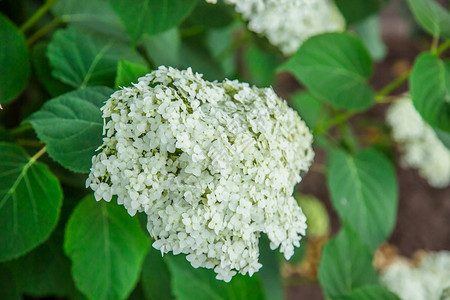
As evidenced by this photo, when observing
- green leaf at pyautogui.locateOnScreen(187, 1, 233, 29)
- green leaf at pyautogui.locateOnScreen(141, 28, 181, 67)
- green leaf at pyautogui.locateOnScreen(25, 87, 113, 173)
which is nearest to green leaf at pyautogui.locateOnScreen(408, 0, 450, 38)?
green leaf at pyautogui.locateOnScreen(187, 1, 233, 29)

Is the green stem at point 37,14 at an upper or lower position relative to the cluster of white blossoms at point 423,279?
upper

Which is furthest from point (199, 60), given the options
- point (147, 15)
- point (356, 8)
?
point (147, 15)

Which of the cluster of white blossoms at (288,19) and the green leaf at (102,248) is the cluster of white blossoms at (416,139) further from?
the green leaf at (102,248)

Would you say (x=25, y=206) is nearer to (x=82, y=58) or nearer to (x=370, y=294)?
(x=82, y=58)

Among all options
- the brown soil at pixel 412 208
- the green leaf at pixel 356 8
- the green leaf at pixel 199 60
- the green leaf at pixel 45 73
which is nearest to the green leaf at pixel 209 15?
the green leaf at pixel 199 60

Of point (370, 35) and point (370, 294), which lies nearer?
point (370, 294)

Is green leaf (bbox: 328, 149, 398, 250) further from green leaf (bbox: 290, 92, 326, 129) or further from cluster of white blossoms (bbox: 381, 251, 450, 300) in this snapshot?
green leaf (bbox: 290, 92, 326, 129)
